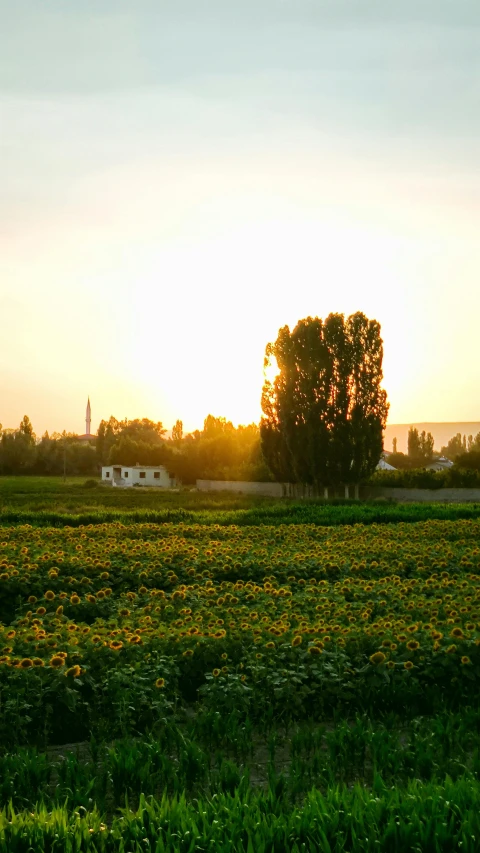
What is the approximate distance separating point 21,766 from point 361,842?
236 cm

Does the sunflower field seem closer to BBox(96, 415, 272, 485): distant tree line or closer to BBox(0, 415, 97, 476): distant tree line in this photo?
BBox(96, 415, 272, 485): distant tree line

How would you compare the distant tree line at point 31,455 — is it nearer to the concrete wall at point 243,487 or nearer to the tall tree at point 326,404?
the concrete wall at point 243,487

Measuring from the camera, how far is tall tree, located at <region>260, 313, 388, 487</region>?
4603 cm

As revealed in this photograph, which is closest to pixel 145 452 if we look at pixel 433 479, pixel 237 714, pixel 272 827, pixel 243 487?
pixel 243 487

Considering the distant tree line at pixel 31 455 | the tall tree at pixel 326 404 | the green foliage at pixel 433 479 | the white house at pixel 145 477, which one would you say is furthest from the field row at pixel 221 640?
the distant tree line at pixel 31 455

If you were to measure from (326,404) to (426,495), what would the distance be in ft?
25.8

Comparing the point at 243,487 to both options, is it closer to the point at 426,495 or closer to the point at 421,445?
the point at 426,495

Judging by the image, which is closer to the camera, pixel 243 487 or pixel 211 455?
pixel 243 487

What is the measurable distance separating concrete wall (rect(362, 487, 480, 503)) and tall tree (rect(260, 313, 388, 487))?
3.75 m

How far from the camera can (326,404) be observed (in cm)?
4666

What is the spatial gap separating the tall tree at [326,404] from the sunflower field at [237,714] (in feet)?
112

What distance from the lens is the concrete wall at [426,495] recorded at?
45750 mm

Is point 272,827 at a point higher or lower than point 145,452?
lower

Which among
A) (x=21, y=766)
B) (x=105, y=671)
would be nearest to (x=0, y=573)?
(x=105, y=671)
